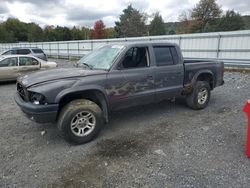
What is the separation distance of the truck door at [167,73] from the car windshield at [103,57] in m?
0.95

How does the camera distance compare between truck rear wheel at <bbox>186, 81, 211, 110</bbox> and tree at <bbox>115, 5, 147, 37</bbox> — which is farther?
tree at <bbox>115, 5, 147, 37</bbox>

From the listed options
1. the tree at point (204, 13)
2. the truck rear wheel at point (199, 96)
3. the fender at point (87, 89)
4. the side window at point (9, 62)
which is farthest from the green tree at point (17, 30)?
the fender at point (87, 89)

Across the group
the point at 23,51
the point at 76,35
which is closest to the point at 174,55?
the point at 23,51

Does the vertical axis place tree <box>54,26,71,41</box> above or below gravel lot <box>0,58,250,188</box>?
above

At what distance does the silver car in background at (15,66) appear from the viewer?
914cm

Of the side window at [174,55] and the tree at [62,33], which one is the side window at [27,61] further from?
the tree at [62,33]

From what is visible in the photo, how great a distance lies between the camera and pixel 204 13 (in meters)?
47.7

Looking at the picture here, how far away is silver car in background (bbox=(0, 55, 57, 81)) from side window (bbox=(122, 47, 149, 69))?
7.31 meters

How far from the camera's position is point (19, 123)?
4.70 m

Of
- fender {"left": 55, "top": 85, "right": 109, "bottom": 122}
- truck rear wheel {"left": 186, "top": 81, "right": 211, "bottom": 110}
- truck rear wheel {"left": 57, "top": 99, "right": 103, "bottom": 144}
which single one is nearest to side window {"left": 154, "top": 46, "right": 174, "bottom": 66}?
truck rear wheel {"left": 186, "top": 81, "right": 211, "bottom": 110}

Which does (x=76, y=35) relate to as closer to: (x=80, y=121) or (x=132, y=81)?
(x=132, y=81)

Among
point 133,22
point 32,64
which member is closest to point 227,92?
point 32,64

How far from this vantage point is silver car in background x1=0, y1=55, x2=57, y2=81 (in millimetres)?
9141

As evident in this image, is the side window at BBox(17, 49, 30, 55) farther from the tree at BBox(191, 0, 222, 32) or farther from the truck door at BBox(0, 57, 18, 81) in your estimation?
the tree at BBox(191, 0, 222, 32)
